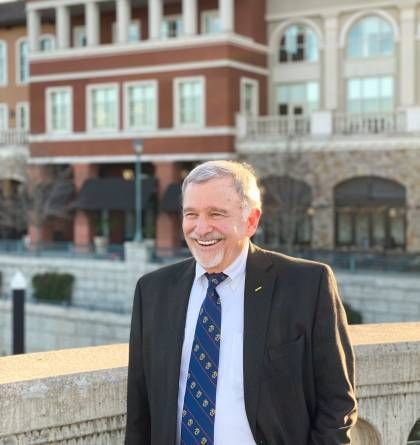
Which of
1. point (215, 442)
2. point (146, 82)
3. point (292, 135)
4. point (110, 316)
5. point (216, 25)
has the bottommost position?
point (110, 316)

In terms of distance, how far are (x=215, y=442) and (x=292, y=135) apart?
30.6 metres

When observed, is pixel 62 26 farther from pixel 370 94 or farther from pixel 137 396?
pixel 137 396

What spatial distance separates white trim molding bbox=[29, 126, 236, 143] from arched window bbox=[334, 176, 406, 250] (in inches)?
207

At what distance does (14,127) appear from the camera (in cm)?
4634

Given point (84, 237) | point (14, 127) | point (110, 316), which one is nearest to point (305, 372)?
point (110, 316)

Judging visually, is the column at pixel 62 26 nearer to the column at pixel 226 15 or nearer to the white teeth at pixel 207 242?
the column at pixel 226 15

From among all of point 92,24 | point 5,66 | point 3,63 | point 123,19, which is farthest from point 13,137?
point 123,19

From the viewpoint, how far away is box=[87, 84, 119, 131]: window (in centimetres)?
3684

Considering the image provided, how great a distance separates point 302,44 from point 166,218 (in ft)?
30.7

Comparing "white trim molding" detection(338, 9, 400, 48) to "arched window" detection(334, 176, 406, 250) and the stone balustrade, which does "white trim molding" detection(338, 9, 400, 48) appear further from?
the stone balustrade

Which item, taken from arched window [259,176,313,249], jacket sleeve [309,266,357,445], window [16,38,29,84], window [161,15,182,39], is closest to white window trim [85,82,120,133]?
window [161,15,182,39]

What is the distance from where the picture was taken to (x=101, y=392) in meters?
4.16

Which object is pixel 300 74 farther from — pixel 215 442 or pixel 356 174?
pixel 215 442

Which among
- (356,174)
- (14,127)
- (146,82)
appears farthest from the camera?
(14,127)
